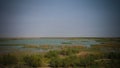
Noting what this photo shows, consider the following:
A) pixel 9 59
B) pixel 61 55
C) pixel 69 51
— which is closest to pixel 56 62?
pixel 61 55

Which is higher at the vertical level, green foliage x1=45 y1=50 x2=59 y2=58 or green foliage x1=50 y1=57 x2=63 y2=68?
green foliage x1=45 y1=50 x2=59 y2=58

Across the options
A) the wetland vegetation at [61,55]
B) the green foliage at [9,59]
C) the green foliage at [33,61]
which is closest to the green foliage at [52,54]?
the wetland vegetation at [61,55]

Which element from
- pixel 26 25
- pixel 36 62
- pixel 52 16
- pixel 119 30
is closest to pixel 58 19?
pixel 52 16

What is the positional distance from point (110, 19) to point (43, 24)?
3.94ft

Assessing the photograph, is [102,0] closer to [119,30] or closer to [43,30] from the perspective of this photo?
[119,30]

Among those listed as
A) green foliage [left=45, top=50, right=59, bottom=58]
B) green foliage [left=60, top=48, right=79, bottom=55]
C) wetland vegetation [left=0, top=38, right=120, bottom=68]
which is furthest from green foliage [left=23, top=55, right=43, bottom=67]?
green foliage [left=60, top=48, right=79, bottom=55]

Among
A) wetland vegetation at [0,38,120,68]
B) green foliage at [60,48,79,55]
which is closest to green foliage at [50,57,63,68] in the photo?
wetland vegetation at [0,38,120,68]

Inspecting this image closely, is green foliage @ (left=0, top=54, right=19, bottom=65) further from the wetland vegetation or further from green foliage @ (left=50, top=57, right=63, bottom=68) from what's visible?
green foliage @ (left=50, top=57, right=63, bottom=68)

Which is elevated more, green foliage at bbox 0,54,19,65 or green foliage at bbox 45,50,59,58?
green foliage at bbox 45,50,59,58

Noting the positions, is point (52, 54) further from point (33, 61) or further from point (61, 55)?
point (33, 61)

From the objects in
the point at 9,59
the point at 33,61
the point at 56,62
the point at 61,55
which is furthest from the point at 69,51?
the point at 9,59

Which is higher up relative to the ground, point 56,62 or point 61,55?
point 61,55

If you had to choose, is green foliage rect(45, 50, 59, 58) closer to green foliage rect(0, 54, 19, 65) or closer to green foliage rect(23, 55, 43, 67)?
green foliage rect(23, 55, 43, 67)

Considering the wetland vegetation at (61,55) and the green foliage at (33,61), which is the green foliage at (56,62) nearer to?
the wetland vegetation at (61,55)
